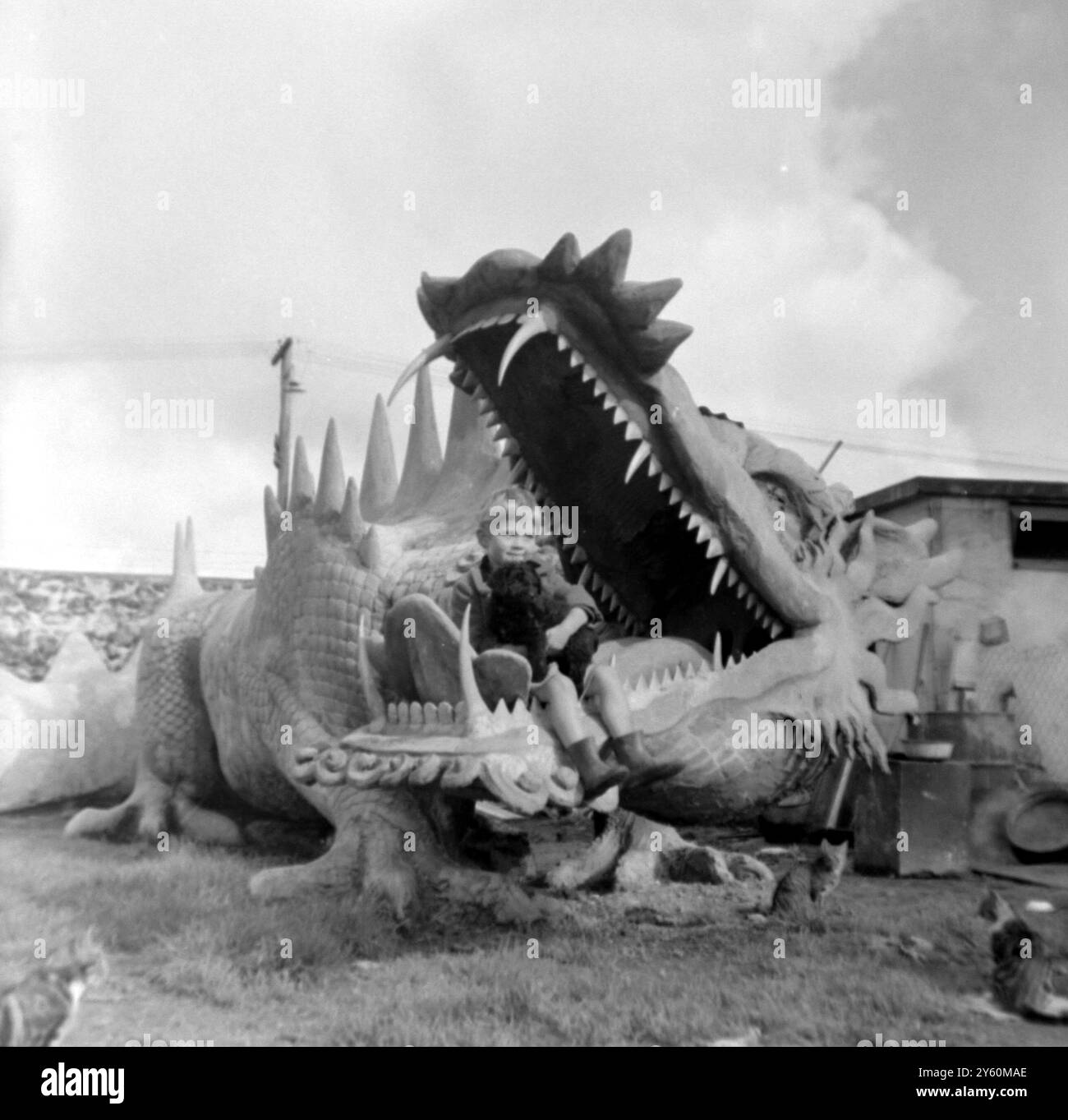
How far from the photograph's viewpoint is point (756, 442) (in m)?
3.45

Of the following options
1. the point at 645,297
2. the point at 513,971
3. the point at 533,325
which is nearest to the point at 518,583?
the point at 533,325

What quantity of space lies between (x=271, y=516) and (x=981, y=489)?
2.91 metres

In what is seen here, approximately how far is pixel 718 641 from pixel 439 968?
3.38 feet

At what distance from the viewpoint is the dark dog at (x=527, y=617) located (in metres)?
3.03

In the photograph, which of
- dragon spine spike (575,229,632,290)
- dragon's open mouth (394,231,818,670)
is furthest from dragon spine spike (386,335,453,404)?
dragon spine spike (575,229,632,290)

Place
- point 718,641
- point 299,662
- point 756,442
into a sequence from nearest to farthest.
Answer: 1. point 718,641
2. point 756,442
3. point 299,662

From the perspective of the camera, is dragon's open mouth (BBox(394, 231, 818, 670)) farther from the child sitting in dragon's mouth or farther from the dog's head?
the dog's head

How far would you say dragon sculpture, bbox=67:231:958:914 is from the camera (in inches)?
111

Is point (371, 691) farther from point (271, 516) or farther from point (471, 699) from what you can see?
point (271, 516)

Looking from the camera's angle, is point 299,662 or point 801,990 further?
point 299,662

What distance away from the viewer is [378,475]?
4.73 m

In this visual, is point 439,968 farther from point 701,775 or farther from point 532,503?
point 532,503

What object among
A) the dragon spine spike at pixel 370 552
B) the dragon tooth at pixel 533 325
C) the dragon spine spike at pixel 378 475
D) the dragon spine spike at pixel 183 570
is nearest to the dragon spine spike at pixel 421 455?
the dragon spine spike at pixel 378 475
